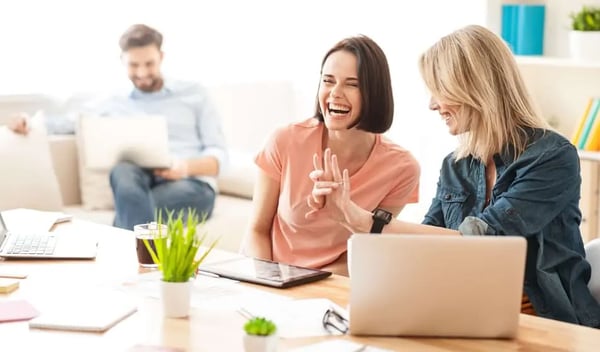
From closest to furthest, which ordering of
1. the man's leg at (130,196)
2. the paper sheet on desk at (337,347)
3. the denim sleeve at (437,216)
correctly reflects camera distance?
the paper sheet on desk at (337,347)
the denim sleeve at (437,216)
the man's leg at (130,196)

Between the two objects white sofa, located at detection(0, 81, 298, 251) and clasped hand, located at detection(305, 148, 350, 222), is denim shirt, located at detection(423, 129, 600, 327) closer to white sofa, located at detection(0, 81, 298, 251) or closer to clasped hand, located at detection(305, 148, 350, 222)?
clasped hand, located at detection(305, 148, 350, 222)

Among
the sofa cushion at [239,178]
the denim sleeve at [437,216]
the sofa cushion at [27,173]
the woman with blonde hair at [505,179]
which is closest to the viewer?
the woman with blonde hair at [505,179]

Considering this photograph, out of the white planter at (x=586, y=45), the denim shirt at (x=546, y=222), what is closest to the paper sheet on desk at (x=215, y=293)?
the denim shirt at (x=546, y=222)

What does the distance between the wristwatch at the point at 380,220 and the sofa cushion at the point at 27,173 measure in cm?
223

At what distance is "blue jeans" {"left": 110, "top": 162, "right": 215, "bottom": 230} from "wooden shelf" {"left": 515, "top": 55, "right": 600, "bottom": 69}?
5.00 feet

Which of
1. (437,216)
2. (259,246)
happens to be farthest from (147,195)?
(437,216)

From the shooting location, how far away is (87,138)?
179 inches

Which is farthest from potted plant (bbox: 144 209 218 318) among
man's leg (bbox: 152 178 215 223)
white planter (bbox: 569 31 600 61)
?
white planter (bbox: 569 31 600 61)

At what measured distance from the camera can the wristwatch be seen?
240 centimetres

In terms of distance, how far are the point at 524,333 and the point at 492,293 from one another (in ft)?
0.39

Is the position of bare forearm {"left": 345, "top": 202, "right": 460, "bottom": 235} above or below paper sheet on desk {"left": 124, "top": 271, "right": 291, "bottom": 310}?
above

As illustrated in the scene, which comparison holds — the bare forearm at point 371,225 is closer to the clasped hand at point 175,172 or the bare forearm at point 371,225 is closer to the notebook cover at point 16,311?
the notebook cover at point 16,311

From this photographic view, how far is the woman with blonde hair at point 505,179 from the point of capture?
2379mm

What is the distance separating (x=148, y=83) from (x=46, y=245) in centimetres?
214
